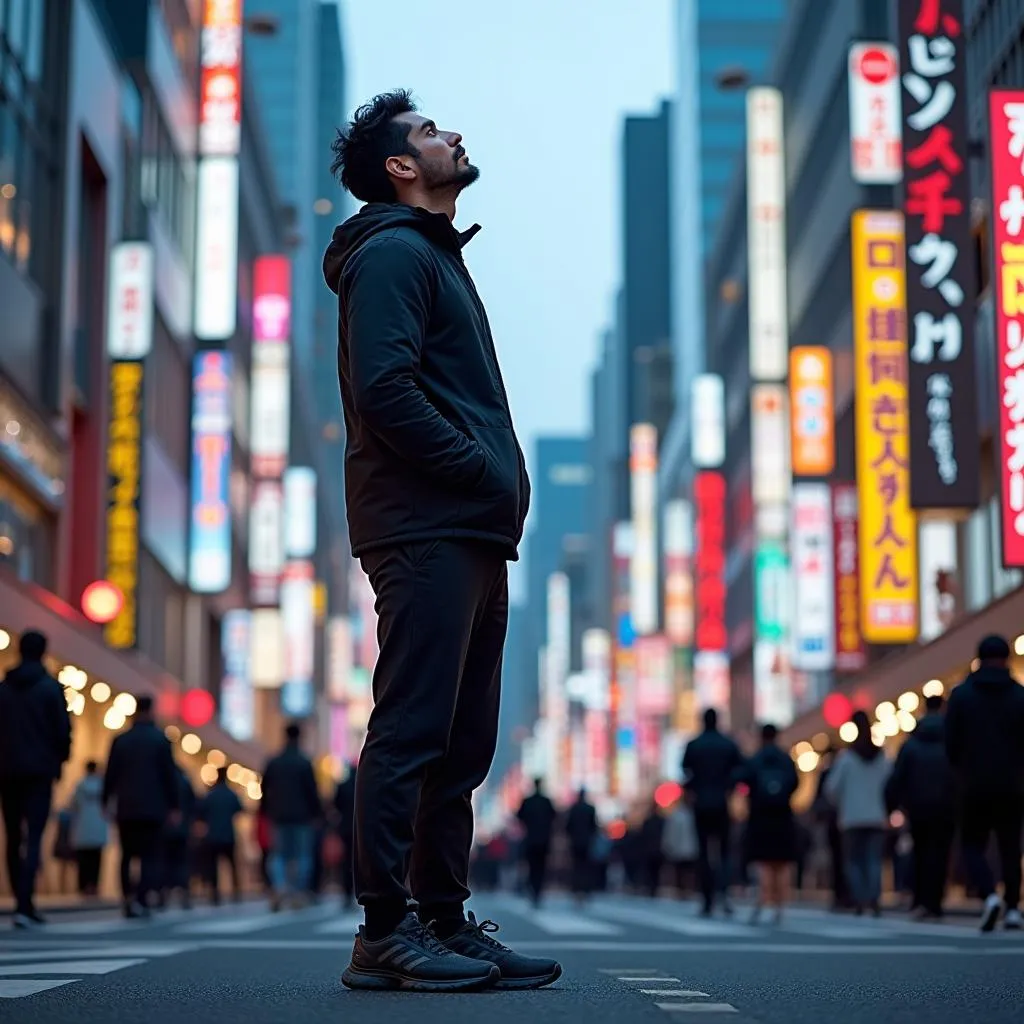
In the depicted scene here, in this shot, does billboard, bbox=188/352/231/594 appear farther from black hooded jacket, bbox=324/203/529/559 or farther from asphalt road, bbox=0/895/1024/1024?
black hooded jacket, bbox=324/203/529/559

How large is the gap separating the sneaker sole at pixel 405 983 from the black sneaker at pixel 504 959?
68mm

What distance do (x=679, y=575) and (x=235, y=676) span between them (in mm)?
22766

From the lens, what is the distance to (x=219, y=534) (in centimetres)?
4291

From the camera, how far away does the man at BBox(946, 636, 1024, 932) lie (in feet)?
42.0

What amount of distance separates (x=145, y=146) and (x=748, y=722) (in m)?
26.5

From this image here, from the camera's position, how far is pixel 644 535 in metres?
85.9

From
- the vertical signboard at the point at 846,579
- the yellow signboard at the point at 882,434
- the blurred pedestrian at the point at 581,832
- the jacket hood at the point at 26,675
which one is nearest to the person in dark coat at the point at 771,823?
the jacket hood at the point at 26,675

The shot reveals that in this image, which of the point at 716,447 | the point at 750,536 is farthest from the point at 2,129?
the point at 716,447

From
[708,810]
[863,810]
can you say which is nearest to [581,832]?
[863,810]

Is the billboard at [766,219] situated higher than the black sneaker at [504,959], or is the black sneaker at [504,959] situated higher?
the billboard at [766,219]

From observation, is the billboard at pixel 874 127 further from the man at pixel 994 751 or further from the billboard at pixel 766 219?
the man at pixel 994 751

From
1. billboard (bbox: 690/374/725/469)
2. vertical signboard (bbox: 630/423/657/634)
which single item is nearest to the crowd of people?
billboard (bbox: 690/374/725/469)

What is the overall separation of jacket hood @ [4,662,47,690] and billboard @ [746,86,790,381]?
34.9 meters

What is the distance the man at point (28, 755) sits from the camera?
12922mm
